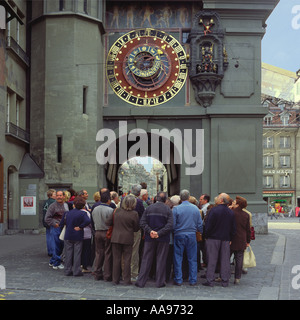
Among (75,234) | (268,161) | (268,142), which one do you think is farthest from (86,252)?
(268,161)

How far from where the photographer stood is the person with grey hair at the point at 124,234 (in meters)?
10.5

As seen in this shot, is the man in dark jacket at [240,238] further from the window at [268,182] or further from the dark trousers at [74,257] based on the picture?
the window at [268,182]

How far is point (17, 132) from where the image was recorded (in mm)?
22359

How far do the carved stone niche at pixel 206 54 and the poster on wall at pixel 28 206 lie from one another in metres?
8.35

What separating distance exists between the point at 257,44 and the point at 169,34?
393 cm

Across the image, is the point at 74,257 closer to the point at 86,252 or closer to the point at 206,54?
the point at 86,252

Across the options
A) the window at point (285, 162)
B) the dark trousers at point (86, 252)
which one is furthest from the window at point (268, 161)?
the dark trousers at point (86, 252)

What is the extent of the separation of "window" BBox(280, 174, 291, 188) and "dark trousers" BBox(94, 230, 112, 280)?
62689 millimetres

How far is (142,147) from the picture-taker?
2900 centimetres

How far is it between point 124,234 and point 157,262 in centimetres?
83

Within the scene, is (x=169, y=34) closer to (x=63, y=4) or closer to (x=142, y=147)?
(x=63, y=4)

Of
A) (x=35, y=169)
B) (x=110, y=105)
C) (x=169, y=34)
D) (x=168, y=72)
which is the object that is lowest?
(x=35, y=169)
